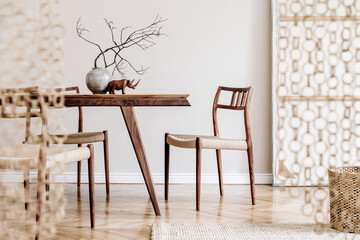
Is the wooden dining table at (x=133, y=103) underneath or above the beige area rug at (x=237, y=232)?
above

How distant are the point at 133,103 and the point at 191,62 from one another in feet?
4.31

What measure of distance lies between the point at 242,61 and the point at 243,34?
0.23 metres

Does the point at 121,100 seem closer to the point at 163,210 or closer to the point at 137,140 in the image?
the point at 137,140

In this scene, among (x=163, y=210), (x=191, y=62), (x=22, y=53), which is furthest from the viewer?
(x=191, y=62)

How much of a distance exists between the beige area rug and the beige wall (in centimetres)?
140

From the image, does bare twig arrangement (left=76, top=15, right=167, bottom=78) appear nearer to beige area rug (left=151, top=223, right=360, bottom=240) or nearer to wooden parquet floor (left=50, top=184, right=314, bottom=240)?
wooden parquet floor (left=50, top=184, right=314, bottom=240)

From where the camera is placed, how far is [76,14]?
3.59 m

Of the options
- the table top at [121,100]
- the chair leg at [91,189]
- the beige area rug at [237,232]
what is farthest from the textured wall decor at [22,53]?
the table top at [121,100]

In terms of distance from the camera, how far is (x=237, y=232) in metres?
2.07

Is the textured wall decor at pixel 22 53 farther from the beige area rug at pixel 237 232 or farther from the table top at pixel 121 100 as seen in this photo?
the table top at pixel 121 100

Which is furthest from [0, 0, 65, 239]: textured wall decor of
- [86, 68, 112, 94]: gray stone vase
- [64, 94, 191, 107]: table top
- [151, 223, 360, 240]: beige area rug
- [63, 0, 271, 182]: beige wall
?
[63, 0, 271, 182]: beige wall

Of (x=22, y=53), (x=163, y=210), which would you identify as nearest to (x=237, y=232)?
(x=163, y=210)

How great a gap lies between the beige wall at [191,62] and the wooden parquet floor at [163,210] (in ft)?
1.03

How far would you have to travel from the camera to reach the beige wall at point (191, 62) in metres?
3.57
